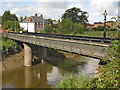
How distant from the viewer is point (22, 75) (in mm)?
23500

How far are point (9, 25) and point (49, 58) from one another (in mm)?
35777

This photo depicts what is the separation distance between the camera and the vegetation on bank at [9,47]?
1180 inches

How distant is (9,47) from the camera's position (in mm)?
31031

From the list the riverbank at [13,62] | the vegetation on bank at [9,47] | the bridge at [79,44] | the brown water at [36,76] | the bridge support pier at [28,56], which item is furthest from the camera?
the vegetation on bank at [9,47]

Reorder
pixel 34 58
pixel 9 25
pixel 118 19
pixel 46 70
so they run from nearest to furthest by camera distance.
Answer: pixel 118 19, pixel 46 70, pixel 34 58, pixel 9 25

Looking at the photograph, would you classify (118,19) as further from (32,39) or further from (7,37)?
(7,37)

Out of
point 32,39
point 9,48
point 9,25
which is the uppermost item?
point 9,25

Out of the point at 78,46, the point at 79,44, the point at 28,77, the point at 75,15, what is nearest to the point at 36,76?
the point at 28,77

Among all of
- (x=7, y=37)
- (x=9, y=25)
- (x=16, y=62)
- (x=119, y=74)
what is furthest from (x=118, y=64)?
(x=9, y=25)

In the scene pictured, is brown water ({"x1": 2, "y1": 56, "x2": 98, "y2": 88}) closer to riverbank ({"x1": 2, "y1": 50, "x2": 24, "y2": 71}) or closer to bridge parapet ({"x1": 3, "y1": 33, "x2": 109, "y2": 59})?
riverbank ({"x1": 2, "y1": 50, "x2": 24, "y2": 71})

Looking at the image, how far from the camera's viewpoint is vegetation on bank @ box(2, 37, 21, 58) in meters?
30.0

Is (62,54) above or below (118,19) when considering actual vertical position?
below

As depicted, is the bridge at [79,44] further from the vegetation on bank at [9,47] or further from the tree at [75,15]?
the tree at [75,15]

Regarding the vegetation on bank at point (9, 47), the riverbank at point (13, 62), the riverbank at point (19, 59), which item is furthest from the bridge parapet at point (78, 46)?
the vegetation on bank at point (9, 47)
